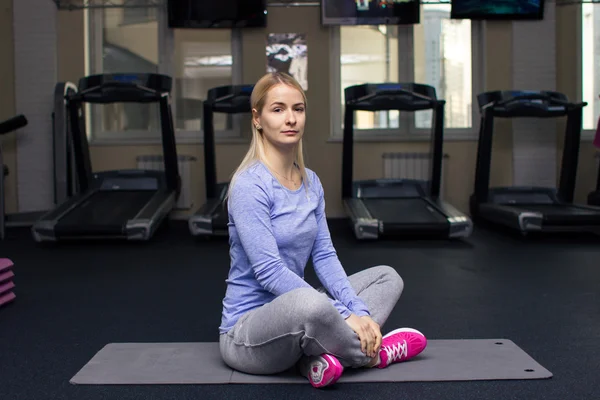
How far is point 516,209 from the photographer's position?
5.09 meters

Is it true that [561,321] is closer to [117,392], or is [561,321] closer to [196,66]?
[117,392]

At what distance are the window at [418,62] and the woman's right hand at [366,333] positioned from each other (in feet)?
16.2

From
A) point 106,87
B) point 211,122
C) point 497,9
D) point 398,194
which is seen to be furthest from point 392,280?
point 497,9

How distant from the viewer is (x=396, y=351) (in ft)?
6.21

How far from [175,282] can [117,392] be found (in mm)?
1730

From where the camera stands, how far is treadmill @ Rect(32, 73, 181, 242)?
478cm

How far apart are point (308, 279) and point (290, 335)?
185 centimetres

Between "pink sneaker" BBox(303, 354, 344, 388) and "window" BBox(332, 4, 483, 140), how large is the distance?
4.94 m

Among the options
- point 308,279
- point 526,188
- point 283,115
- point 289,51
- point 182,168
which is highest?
point 289,51

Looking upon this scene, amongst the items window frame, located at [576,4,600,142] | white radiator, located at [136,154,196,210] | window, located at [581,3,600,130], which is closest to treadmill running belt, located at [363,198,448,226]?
white radiator, located at [136,154,196,210]

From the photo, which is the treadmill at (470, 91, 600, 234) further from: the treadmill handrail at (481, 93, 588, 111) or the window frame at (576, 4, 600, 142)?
the window frame at (576, 4, 600, 142)

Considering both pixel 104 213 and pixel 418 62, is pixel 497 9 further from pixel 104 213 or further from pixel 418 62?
pixel 104 213

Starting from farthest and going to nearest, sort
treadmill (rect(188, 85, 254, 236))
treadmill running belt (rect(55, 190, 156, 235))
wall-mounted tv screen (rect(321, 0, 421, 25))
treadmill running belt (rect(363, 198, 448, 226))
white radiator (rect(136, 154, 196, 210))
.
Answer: white radiator (rect(136, 154, 196, 210))
wall-mounted tv screen (rect(321, 0, 421, 25))
treadmill (rect(188, 85, 254, 236))
treadmill running belt (rect(363, 198, 448, 226))
treadmill running belt (rect(55, 190, 156, 235))

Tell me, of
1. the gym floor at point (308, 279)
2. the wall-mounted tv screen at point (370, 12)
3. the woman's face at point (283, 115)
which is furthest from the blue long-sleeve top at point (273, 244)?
the wall-mounted tv screen at point (370, 12)
